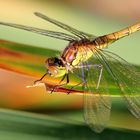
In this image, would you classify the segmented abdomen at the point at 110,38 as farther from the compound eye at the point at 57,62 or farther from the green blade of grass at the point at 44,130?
the green blade of grass at the point at 44,130

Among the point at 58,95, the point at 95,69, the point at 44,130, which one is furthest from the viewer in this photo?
the point at 95,69

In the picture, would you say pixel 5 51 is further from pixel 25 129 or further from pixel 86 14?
pixel 86 14

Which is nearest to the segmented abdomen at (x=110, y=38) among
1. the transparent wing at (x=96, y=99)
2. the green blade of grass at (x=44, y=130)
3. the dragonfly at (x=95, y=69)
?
the dragonfly at (x=95, y=69)

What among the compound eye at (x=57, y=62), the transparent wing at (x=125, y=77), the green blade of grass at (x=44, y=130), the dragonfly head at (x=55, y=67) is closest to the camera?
the green blade of grass at (x=44, y=130)

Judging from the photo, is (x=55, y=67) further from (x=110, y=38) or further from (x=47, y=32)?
(x=110, y=38)

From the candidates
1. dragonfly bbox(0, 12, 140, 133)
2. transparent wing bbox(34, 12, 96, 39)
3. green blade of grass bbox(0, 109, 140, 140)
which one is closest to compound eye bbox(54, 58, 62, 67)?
dragonfly bbox(0, 12, 140, 133)

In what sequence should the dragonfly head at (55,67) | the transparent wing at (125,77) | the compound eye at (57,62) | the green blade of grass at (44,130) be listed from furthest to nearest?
the compound eye at (57,62), the dragonfly head at (55,67), the transparent wing at (125,77), the green blade of grass at (44,130)

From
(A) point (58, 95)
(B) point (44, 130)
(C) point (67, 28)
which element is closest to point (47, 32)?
(C) point (67, 28)
